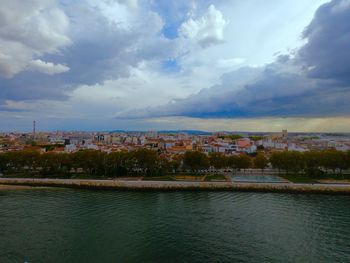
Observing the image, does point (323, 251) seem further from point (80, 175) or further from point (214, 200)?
point (80, 175)

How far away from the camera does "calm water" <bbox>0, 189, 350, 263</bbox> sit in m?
10.5

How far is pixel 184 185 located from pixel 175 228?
9947 mm

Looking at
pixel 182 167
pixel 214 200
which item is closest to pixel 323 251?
pixel 214 200

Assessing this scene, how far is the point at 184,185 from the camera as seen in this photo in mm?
23344

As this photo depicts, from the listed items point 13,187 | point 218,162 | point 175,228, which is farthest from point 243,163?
point 13,187

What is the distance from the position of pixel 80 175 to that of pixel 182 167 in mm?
11125

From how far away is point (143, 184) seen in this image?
23.6m

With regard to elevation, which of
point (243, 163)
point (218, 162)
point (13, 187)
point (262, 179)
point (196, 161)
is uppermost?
point (196, 161)

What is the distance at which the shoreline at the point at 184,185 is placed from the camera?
2169 cm

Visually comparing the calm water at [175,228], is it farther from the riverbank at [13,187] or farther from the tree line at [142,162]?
the tree line at [142,162]

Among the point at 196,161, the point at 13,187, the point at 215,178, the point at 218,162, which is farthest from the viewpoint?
the point at 218,162

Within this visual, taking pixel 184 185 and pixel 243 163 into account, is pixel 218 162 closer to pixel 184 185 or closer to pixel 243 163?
pixel 243 163

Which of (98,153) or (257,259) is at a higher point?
(98,153)

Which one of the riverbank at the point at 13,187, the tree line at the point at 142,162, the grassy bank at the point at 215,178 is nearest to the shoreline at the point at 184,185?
the riverbank at the point at 13,187
